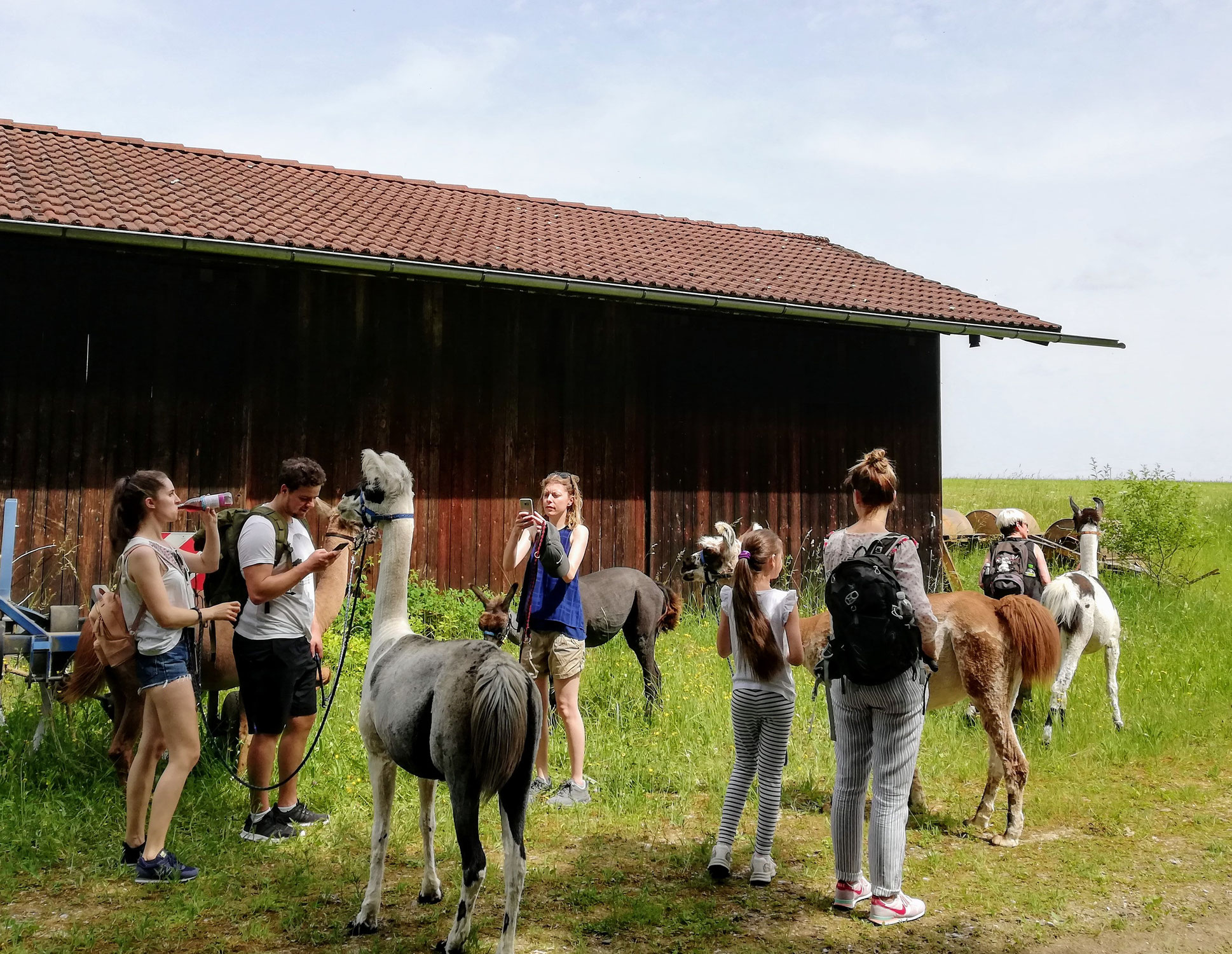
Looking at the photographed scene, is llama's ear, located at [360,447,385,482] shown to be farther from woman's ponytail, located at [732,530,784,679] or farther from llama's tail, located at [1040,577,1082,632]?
llama's tail, located at [1040,577,1082,632]

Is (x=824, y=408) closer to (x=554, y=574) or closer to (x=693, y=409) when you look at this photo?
(x=693, y=409)

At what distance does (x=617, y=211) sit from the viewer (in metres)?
16.2

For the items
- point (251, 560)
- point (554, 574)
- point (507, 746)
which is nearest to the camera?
point (507, 746)

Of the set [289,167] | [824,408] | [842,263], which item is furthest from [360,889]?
[842,263]

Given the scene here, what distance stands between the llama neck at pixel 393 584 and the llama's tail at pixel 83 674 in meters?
2.16

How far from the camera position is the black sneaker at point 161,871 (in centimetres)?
449

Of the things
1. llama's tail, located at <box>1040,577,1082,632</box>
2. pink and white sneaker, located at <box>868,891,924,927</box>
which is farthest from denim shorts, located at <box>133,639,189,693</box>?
llama's tail, located at <box>1040,577,1082,632</box>

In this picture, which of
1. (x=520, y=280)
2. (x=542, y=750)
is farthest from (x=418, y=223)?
(x=542, y=750)

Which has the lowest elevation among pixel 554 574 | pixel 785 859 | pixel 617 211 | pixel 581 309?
pixel 785 859

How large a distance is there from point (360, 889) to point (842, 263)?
13.4m

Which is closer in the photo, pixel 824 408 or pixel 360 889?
pixel 360 889

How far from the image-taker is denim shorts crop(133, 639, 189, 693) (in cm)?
441

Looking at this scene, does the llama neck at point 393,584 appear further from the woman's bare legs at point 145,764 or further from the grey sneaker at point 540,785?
the grey sneaker at point 540,785

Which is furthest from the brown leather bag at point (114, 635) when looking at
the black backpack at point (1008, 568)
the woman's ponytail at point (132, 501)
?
the black backpack at point (1008, 568)
